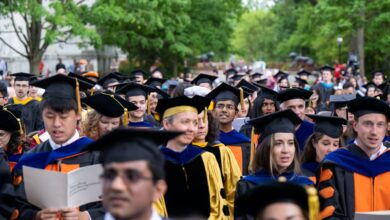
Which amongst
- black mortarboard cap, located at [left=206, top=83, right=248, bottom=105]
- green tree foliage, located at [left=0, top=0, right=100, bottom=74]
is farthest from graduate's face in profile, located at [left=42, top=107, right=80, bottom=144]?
green tree foliage, located at [left=0, top=0, right=100, bottom=74]

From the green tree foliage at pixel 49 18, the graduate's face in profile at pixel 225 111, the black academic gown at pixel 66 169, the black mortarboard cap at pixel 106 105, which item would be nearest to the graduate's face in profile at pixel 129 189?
the black academic gown at pixel 66 169

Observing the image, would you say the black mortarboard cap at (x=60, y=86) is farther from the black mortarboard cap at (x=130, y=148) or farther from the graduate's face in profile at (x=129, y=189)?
the graduate's face in profile at (x=129, y=189)

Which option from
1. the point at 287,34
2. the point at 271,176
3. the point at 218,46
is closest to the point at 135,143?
the point at 271,176

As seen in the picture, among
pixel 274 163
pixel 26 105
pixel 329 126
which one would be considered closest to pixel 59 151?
pixel 274 163

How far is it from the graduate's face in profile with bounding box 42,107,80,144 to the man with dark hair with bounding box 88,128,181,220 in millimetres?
2006

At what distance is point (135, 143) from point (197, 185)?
298cm

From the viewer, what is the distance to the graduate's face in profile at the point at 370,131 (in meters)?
7.09

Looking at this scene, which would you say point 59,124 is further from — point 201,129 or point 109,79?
point 109,79

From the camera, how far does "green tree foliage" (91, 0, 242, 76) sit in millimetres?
26266

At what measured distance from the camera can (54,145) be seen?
21.4 feet

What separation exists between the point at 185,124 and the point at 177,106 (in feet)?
0.70

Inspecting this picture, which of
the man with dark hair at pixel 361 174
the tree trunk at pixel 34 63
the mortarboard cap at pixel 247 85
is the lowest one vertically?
the man with dark hair at pixel 361 174

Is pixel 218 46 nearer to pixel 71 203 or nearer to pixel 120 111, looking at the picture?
pixel 120 111

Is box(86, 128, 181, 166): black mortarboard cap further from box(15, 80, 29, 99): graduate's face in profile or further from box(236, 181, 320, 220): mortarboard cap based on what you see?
box(15, 80, 29, 99): graduate's face in profile
